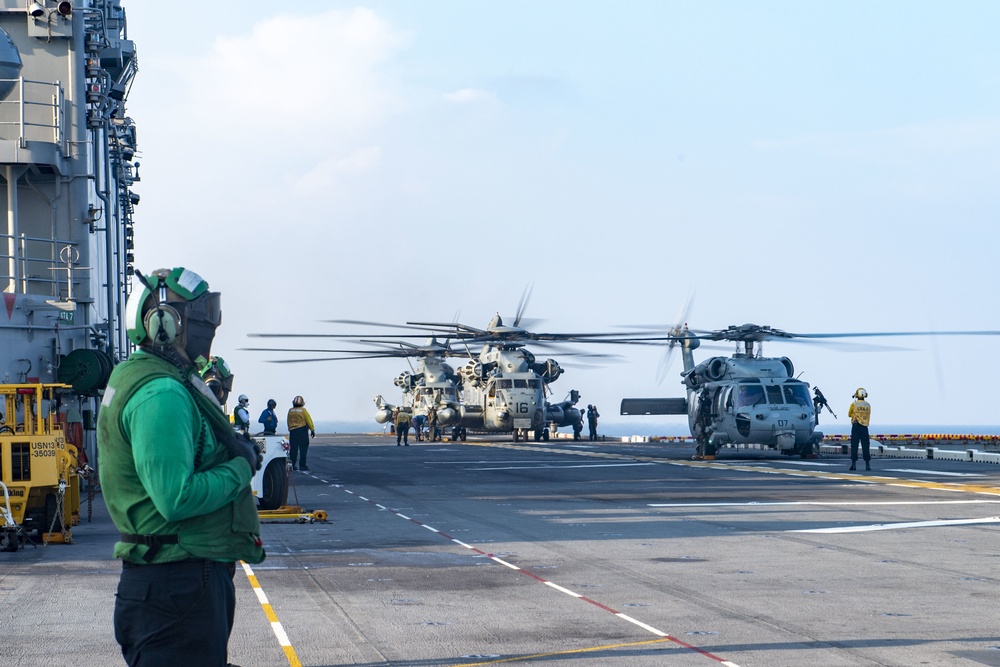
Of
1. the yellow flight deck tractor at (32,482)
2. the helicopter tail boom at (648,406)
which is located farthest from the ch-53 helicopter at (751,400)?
the yellow flight deck tractor at (32,482)

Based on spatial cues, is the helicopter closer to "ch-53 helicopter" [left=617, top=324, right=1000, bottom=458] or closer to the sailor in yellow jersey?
"ch-53 helicopter" [left=617, top=324, right=1000, bottom=458]

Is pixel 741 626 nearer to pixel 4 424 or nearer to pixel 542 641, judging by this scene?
pixel 542 641

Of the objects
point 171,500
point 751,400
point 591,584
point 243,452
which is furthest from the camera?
point 751,400

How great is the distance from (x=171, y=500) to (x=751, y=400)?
30.7 m

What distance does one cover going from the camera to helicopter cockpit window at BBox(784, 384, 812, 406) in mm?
33656

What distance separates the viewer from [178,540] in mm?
4215

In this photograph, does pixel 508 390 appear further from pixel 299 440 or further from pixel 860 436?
pixel 860 436

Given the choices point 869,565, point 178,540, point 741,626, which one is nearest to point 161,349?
point 178,540

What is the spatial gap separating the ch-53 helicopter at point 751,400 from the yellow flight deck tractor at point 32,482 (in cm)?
2214

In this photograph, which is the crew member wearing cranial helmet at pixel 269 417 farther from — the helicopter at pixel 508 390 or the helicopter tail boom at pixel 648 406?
the helicopter at pixel 508 390

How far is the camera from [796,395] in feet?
111

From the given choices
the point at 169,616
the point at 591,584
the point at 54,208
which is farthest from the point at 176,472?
the point at 54,208

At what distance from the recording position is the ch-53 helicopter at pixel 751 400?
33.3 m

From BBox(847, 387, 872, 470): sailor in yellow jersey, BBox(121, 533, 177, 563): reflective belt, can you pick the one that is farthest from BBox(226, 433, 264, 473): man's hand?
BBox(847, 387, 872, 470): sailor in yellow jersey
